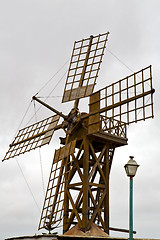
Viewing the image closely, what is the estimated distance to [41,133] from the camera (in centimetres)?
2342

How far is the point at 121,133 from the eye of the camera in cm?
2181

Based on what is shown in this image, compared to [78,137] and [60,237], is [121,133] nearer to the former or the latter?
[78,137]

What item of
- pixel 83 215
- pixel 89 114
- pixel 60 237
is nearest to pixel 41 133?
pixel 89 114

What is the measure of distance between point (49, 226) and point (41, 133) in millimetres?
5453

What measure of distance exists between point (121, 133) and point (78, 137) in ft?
7.61

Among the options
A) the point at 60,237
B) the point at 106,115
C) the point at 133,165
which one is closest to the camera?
the point at 133,165

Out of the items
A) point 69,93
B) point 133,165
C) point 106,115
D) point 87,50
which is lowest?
point 133,165

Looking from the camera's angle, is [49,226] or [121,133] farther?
[121,133]

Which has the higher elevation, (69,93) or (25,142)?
(69,93)

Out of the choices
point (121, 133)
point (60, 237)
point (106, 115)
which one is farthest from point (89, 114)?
point (60, 237)

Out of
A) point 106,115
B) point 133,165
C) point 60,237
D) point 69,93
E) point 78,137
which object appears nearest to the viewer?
point 133,165

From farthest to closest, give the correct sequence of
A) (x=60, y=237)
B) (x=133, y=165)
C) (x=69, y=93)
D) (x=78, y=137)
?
(x=69, y=93) < (x=78, y=137) < (x=60, y=237) < (x=133, y=165)

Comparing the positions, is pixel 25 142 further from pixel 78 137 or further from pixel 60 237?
pixel 60 237

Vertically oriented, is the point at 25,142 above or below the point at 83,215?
above
